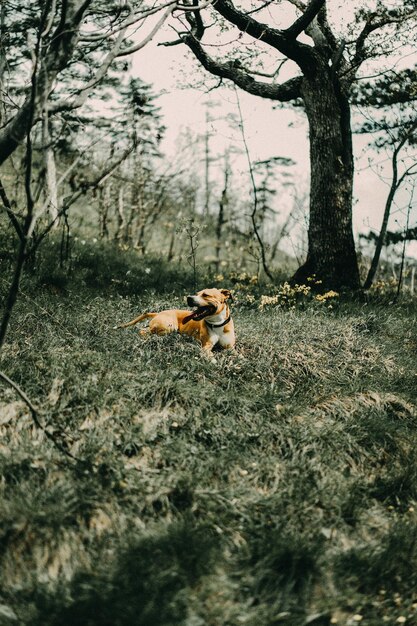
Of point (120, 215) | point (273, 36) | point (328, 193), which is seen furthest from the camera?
point (120, 215)

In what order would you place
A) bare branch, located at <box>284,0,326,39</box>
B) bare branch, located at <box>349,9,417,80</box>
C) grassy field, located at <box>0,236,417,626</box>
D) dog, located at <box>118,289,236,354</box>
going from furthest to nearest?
bare branch, located at <box>349,9,417,80</box>, bare branch, located at <box>284,0,326,39</box>, dog, located at <box>118,289,236,354</box>, grassy field, located at <box>0,236,417,626</box>

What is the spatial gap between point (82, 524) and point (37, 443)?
3.02 feet

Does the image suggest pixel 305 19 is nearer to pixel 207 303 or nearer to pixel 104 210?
pixel 207 303

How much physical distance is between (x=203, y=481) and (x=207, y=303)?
2156mm

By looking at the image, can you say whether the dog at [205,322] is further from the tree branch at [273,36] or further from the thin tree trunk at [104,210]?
the thin tree trunk at [104,210]

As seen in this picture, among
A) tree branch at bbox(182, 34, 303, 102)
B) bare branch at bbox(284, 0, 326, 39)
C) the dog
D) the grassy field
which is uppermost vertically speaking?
bare branch at bbox(284, 0, 326, 39)

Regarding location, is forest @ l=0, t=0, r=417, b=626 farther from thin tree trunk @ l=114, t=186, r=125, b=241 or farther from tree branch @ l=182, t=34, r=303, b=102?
thin tree trunk @ l=114, t=186, r=125, b=241

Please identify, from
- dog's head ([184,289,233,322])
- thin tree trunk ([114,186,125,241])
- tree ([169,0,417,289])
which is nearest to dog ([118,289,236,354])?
dog's head ([184,289,233,322])

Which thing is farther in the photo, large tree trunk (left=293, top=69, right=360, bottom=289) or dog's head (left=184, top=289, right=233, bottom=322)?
large tree trunk (left=293, top=69, right=360, bottom=289)

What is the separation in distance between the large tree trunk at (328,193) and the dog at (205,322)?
180 inches

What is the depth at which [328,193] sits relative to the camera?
33.7 feet

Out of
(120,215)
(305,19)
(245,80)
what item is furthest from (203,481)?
(120,215)

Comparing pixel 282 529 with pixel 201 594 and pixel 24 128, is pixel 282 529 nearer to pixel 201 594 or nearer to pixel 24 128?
pixel 201 594

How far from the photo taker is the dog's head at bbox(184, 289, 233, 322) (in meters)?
5.55
